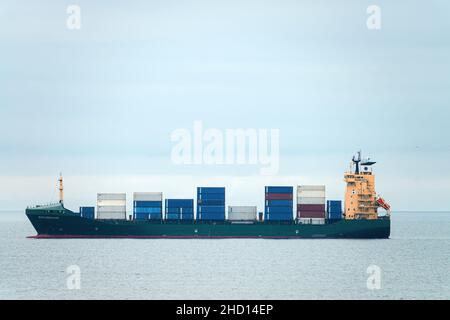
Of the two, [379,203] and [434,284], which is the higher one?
[379,203]

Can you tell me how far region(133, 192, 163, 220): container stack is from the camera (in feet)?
343

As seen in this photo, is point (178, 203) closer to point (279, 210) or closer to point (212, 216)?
point (212, 216)

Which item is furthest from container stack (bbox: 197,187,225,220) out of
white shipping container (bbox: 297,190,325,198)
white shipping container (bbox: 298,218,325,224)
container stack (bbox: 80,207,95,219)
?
container stack (bbox: 80,207,95,219)

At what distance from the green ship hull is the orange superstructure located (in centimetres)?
141

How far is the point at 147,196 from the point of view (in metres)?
105

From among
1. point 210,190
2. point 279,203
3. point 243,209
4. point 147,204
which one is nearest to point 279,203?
point 279,203

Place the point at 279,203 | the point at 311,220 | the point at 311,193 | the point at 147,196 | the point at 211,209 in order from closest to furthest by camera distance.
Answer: the point at 211,209
the point at 279,203
the point at 311,193
the point at 147,196
the point at 311,220

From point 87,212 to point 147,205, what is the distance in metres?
7.88

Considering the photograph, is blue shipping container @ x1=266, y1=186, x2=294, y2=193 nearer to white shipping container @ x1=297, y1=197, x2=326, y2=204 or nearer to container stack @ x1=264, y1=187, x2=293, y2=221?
container stack @ x1=264, y1=187, x2=293, y2=221

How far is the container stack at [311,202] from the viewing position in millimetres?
103500
